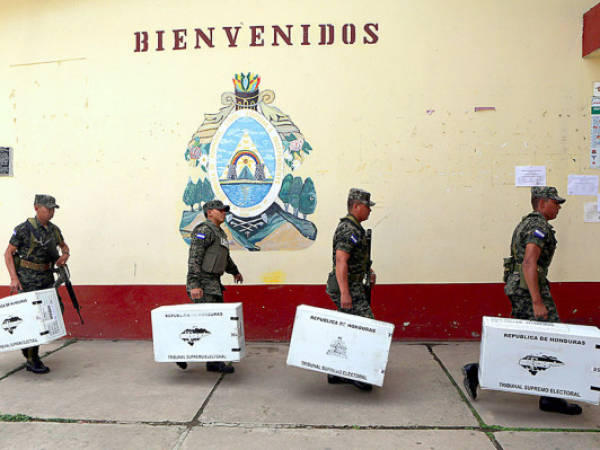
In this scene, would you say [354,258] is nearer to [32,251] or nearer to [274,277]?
[274,277]

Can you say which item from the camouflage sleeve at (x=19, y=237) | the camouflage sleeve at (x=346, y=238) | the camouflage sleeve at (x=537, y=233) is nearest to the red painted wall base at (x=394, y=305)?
the camouflage sleeve at (x=19, y=237)

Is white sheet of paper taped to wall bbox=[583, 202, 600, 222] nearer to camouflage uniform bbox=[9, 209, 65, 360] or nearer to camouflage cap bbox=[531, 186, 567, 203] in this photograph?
camouflage cap bbox=[531, 186, 567, 203]

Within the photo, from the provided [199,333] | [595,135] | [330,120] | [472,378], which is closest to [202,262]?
[199,333]

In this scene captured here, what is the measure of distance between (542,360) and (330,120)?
3.34 metres

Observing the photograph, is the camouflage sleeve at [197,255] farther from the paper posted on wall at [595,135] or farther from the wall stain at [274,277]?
the paper posted on wall at [595,135]

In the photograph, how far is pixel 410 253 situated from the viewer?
5223 millimetres

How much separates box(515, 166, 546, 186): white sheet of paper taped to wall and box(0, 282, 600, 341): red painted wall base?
3.93 feet

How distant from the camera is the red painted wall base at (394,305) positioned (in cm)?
505

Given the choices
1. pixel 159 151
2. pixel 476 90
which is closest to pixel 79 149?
pixel 159 151

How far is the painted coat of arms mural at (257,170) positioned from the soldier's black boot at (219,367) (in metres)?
1.45

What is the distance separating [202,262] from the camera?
14.3 feet

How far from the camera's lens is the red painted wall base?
5.05 meters

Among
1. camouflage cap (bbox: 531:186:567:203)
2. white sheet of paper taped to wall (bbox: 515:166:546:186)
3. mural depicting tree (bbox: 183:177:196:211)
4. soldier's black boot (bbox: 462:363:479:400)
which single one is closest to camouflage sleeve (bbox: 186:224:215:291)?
mural depicting tree (bbox: 183:177:196:211)

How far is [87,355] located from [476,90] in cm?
542
